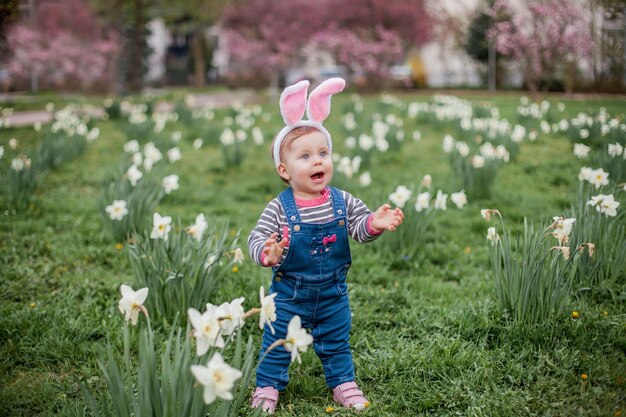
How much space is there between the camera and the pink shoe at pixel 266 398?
2279mm

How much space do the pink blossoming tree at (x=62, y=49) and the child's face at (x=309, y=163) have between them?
23.1 m

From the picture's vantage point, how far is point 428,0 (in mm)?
24609

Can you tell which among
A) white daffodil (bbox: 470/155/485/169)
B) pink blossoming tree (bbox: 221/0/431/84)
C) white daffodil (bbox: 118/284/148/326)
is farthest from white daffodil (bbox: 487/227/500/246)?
pink blossoming tree (bbox: 221/0/431/84)

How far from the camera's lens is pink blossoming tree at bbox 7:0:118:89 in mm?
24031

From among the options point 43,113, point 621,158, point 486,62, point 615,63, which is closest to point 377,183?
point 621,158

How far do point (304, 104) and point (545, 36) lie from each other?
1528 cm

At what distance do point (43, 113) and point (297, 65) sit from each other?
549 inches

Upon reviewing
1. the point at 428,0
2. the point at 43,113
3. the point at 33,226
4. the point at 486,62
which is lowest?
the point at 33,226

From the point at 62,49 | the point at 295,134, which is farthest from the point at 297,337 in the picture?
the point at 62,49

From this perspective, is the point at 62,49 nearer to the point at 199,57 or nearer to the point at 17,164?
the point at 199,57

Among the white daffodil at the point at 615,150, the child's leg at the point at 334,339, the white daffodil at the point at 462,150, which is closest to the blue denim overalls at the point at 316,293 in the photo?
the child's leg at the point at 334,339

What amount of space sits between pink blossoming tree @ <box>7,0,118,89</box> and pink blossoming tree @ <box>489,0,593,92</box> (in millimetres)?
15739

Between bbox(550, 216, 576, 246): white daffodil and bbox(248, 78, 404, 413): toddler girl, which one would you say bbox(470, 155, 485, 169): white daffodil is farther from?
bbox(248, 78, 404, 413): toddler girl

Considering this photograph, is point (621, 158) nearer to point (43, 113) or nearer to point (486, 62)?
point (43, 113)
